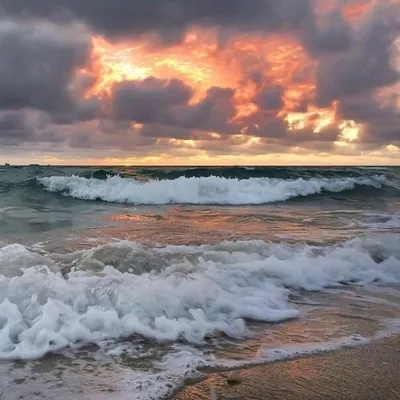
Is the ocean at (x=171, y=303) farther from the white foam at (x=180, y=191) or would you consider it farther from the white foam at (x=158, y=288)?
the white foam at (x=180, y=191)

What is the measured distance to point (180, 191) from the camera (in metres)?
19.3

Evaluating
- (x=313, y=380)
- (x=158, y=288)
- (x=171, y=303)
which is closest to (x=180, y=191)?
(x=158, y=288)

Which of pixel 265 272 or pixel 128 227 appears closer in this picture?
pixel 265 272

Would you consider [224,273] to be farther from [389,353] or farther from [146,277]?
[389,353]

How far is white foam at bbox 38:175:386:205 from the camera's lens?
1852cm

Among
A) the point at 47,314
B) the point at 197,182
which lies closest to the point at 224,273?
the point at 47,314

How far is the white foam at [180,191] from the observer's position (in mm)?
18516

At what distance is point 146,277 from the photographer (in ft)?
16.8

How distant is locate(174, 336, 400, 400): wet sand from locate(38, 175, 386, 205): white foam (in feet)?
48.4

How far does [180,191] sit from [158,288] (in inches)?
577

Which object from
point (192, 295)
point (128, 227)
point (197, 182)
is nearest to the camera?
point (192, 295)

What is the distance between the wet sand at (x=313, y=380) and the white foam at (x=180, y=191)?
14.8m

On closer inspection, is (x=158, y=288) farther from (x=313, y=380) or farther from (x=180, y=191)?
(x=180, y=191)

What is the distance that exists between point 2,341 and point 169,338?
1344 mm
